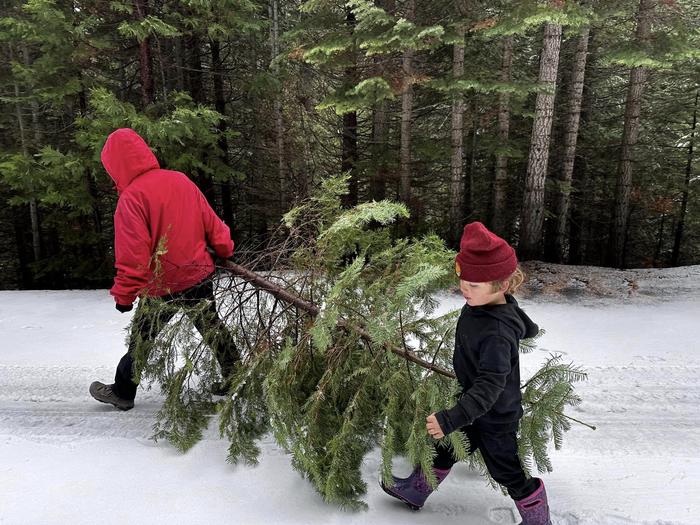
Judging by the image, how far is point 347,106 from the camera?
8.49 m

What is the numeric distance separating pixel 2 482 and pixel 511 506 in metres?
3.24

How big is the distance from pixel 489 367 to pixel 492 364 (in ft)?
0.07

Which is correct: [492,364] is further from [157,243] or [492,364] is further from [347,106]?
[347,106]

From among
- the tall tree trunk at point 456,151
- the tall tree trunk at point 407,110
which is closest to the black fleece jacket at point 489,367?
Answer: the tall tree trunk at point 407,110

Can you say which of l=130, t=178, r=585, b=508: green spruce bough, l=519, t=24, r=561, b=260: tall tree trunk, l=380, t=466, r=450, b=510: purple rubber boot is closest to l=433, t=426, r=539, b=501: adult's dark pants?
l=130, t=178, r=585, b=508: green spruce bough

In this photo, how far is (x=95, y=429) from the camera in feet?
11.5

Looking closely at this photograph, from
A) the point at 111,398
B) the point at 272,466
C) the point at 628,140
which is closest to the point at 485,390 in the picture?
the point at 272,466

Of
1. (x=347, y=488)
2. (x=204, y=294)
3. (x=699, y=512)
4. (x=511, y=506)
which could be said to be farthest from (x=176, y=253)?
(x=699, y=512)

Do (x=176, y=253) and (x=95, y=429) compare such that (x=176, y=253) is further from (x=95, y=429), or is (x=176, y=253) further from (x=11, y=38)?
(x=11, y=38)

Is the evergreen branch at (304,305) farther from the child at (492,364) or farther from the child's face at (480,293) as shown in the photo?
the child's face at (480,293)

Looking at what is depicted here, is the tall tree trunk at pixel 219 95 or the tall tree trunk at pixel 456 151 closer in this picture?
the tall tree trunk at pixel 456 151

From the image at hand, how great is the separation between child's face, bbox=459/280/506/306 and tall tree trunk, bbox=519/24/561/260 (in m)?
8.06

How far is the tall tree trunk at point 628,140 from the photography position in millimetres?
9422

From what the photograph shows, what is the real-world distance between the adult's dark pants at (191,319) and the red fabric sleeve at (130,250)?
0.46 feet
